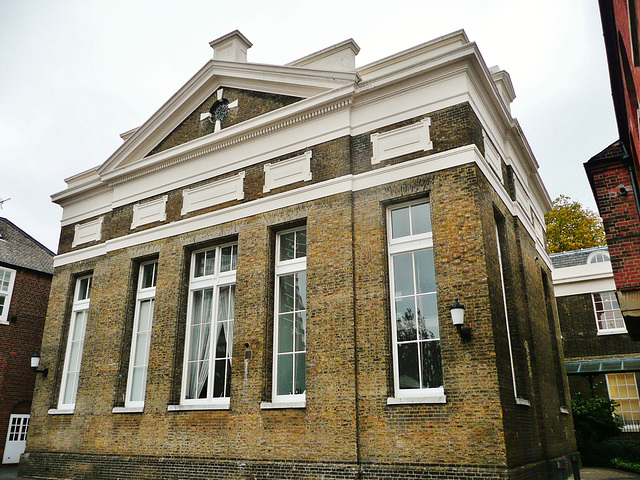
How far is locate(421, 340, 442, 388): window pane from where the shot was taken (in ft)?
35.8

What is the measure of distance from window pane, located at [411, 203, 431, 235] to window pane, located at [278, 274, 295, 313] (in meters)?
3.30

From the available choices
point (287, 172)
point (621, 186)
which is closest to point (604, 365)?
point (621, 186)

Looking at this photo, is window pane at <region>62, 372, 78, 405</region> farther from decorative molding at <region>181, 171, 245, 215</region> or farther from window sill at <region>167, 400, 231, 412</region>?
decorative molding at <region>181, 171, 245, 215</region>

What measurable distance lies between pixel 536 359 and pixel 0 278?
1949 cm

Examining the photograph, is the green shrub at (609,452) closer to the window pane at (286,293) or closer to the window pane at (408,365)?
the window pane at (408,365)

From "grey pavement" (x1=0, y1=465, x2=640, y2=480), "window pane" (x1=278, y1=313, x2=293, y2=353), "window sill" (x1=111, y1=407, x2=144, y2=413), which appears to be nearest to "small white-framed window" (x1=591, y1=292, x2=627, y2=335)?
"grey pavement" (x1=0, y1=465, x2=640, y2=480)

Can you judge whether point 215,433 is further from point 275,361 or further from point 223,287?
point 223,287

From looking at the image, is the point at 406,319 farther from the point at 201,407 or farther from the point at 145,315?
the point at 145,315

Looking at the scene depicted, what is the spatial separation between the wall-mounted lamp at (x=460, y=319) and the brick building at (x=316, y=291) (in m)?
0.09

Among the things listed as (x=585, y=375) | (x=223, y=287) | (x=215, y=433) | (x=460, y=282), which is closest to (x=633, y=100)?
(x=460, y=282)

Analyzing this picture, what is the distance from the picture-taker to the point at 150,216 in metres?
16.3

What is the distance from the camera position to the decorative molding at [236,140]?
13.5 m

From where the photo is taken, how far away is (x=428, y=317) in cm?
1140

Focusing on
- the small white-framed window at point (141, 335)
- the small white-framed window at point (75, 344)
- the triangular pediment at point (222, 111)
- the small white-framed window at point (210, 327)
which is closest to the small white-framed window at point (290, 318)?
the small white-framed window at point (210, 327)
